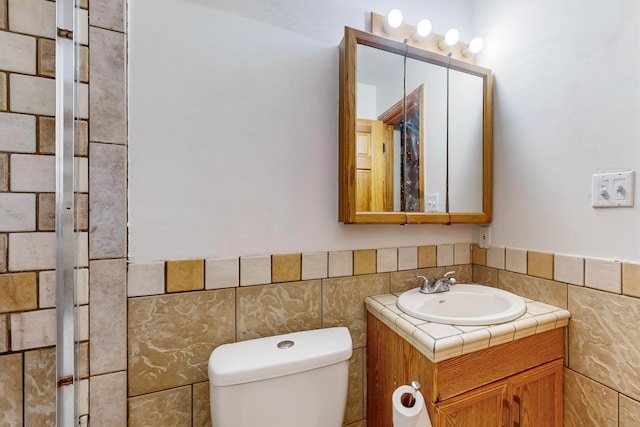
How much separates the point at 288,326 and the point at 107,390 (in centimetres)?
57

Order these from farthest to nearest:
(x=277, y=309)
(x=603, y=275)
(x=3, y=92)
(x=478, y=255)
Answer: (x=478, y=255) → (x=277, y=309) → (x=603, y=275) → (x=3, y=92)

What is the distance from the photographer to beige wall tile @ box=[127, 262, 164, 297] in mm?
853

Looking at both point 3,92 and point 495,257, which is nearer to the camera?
→ point 3,92

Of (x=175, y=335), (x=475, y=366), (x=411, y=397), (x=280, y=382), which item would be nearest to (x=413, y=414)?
(x=411, y=397)

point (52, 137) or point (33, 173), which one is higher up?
point (52, 137)

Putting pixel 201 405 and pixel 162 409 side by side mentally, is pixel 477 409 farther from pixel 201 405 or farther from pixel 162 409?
pixel 162 409

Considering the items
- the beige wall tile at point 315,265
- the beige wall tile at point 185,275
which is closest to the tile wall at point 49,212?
the beige wall tile at point 185,275

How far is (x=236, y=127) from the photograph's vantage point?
38.5 inches

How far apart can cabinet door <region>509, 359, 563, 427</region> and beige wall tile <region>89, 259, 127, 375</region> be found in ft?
4.04

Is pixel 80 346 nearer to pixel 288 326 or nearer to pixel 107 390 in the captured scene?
pixel 107 390

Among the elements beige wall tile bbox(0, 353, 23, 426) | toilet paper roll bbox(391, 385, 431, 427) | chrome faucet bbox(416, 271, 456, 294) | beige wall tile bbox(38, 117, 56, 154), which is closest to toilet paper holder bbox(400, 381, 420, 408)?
toilet paper roll bbox(391, 385, 431, 427)

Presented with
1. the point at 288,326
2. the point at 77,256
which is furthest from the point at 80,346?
the point at 288,326

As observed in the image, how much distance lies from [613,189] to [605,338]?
50 centimetres

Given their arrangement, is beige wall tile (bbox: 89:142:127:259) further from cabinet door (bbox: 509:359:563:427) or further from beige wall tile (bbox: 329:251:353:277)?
cabinet door (bbox: 509:359:563:427)
